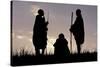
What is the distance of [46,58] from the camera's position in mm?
2668

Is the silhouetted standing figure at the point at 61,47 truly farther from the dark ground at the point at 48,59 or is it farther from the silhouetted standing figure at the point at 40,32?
the silhouetted standing figure at the point at 40,32

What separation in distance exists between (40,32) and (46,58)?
11.9 inches

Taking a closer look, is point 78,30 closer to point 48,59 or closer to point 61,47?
point 61,47

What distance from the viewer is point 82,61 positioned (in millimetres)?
2834

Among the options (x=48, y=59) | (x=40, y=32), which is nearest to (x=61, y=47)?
(x=48, y=59)

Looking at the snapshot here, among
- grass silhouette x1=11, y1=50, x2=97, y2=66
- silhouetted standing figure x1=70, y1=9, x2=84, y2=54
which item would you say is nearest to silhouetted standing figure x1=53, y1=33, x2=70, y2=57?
grass silhouette x1=11, y1=50, x2=97, y2=66

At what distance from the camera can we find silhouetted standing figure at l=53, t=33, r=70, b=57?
2725mm

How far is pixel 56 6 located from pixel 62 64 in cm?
68

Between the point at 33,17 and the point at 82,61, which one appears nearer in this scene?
the point at 33,17

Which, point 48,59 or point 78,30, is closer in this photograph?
point 48,59

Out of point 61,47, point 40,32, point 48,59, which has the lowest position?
point 48,59

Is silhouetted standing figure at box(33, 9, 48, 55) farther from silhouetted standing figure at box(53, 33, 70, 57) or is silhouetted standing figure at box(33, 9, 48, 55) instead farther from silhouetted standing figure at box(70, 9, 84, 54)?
silhouetted standing figure at box(70, 9, 84, 54)

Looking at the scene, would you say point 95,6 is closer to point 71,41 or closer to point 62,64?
point 71,41

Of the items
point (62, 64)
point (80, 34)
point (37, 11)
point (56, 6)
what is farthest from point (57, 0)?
point (62, 64)
